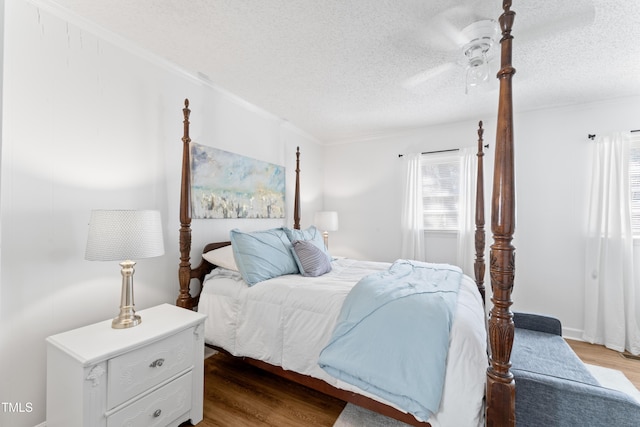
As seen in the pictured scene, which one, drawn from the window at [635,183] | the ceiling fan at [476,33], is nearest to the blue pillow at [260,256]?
the ceiling fan at [476,33]

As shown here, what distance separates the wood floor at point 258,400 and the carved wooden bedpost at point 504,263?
1.01m

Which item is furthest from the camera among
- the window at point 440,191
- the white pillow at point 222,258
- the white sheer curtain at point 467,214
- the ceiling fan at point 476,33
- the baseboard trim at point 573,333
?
the window at point 440,191

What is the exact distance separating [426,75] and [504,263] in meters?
1.78

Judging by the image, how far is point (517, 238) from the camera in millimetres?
3322

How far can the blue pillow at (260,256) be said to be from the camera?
2141mm

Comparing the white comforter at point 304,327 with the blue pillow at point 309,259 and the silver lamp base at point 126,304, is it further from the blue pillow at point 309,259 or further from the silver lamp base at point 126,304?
the silver lamp base at point 126,304

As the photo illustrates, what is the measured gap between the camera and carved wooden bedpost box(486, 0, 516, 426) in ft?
3.95

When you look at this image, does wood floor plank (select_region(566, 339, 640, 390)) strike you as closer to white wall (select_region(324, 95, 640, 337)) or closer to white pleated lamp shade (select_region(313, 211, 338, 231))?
white wall (select_region(324, 95, 640, 337))

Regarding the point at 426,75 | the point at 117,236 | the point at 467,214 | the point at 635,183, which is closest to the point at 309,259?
the point at 117,236

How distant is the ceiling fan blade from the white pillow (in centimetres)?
221

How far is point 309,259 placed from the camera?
7.88 ft

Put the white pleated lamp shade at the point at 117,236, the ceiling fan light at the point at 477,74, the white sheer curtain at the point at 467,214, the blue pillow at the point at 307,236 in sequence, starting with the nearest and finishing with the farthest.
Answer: the white pleated lamp shade at the point at 117,236 < the ceiling fan light at the point at 477,74 < the blue pillow at the point at 307,236 < the white sheer curtain at the point at 467,214

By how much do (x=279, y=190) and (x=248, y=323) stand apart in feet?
6.19

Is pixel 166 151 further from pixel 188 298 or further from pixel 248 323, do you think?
pixel 248 323
